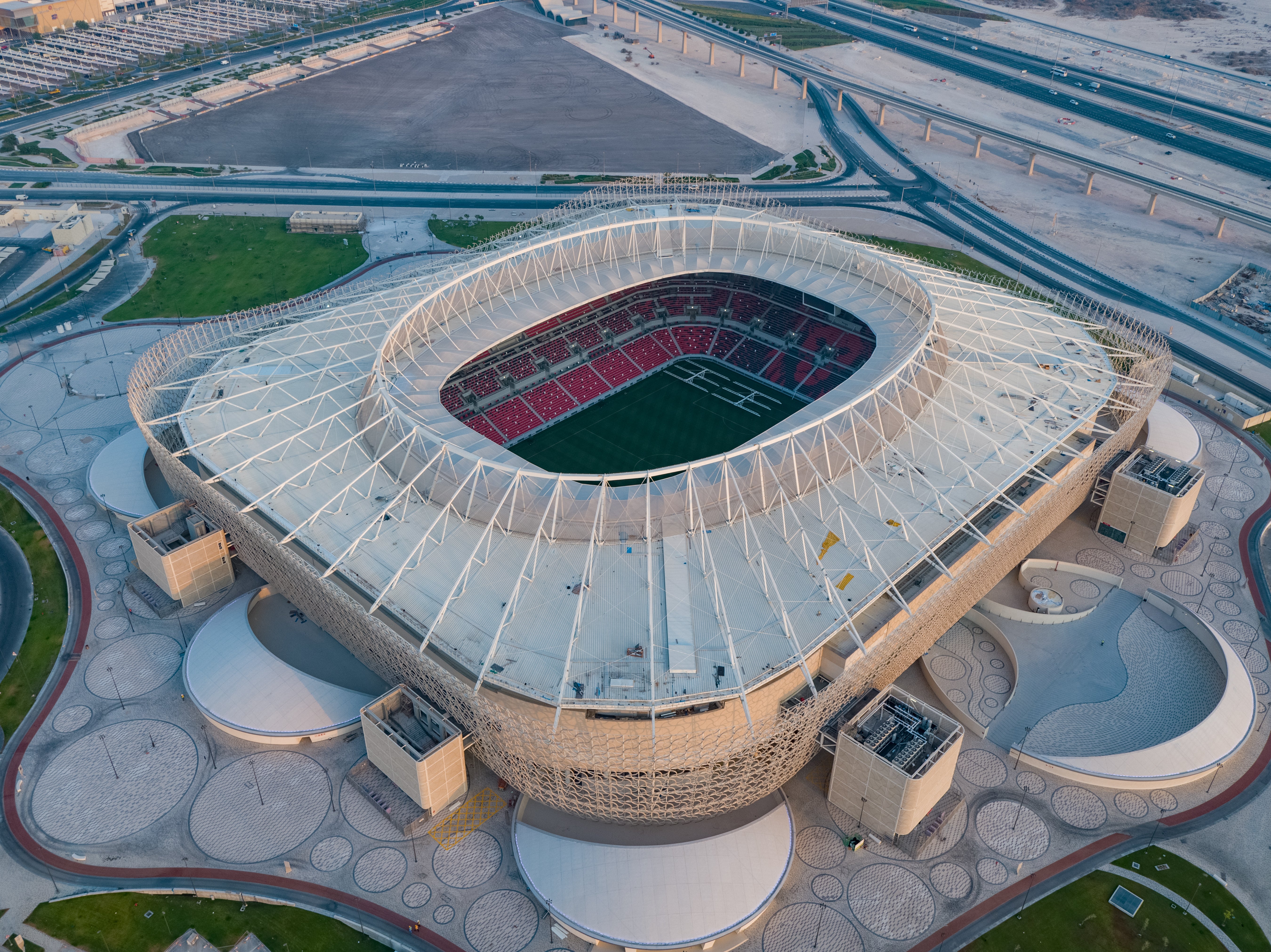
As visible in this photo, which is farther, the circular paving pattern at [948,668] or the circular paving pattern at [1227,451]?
the circular paving pattern at [1227,451]

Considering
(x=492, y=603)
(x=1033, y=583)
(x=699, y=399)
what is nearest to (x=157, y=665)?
(x=492, y=603)

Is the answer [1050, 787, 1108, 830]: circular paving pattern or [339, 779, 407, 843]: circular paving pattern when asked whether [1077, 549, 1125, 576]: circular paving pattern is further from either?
[339, 779, 407, 843]: circular paving pattern

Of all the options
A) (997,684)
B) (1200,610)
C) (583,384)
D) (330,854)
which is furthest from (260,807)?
(1200,610)

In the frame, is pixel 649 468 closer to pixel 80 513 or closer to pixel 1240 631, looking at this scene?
pixel 1240 631

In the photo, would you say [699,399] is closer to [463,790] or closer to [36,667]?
[463,790]

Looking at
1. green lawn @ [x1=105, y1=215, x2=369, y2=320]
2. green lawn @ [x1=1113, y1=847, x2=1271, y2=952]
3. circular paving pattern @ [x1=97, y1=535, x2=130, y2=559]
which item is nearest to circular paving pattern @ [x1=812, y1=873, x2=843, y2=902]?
green lawn @ [x1=1113, y1=847, x2=1271, y2=952]

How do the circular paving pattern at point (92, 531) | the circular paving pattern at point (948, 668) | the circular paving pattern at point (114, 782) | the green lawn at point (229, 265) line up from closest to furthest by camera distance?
the circular paving pattern at point (114, 782) < the circular paving pattern at point (948, 668) < the circular paving pattern at point (92, 531) < the green lawn at point (229, 265)

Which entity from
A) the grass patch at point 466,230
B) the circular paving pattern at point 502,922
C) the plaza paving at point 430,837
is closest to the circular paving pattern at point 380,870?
the plaza paving at point 430,837

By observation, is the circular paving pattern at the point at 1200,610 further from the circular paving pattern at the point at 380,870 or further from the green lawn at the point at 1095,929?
the circular paving pattern at the point at 380,870
